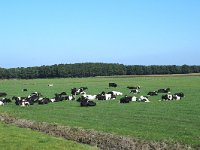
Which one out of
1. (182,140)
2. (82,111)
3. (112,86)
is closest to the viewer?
(182,140)

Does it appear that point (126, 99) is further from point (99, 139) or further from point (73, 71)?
point (73, 71)

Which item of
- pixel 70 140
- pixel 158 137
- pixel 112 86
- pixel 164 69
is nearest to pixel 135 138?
pixel 158 137

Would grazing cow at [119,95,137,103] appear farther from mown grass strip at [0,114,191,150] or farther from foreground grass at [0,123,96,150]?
foreground grass at [0,123,96,150]

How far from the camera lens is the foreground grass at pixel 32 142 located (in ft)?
60.0

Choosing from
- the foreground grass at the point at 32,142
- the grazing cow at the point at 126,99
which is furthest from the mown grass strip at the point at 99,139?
the grazing cow at the point at 126,99

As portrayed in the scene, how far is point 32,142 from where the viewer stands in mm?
19484

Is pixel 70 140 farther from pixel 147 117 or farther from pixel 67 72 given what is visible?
pixel 67 72

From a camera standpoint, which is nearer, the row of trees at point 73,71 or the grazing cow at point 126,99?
the grazing cow at point 126,99

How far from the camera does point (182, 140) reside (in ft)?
58.3

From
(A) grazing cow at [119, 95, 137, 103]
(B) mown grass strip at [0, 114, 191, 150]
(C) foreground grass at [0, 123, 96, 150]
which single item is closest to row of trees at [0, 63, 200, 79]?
(A) grazing cow at [119, 95, 137, 103]

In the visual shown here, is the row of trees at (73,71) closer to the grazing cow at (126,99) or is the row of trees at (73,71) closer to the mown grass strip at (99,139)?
the grazing cow at (126,99)

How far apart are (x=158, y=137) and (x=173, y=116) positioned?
624 centimetres

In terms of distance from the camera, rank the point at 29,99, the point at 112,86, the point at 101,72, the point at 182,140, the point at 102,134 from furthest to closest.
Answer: the point at 101,72 → the point at 112,86 → the point at 29,99 → the point at 102,134 → the point at 182,140

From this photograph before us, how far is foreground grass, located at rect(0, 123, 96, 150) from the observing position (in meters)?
18.3
